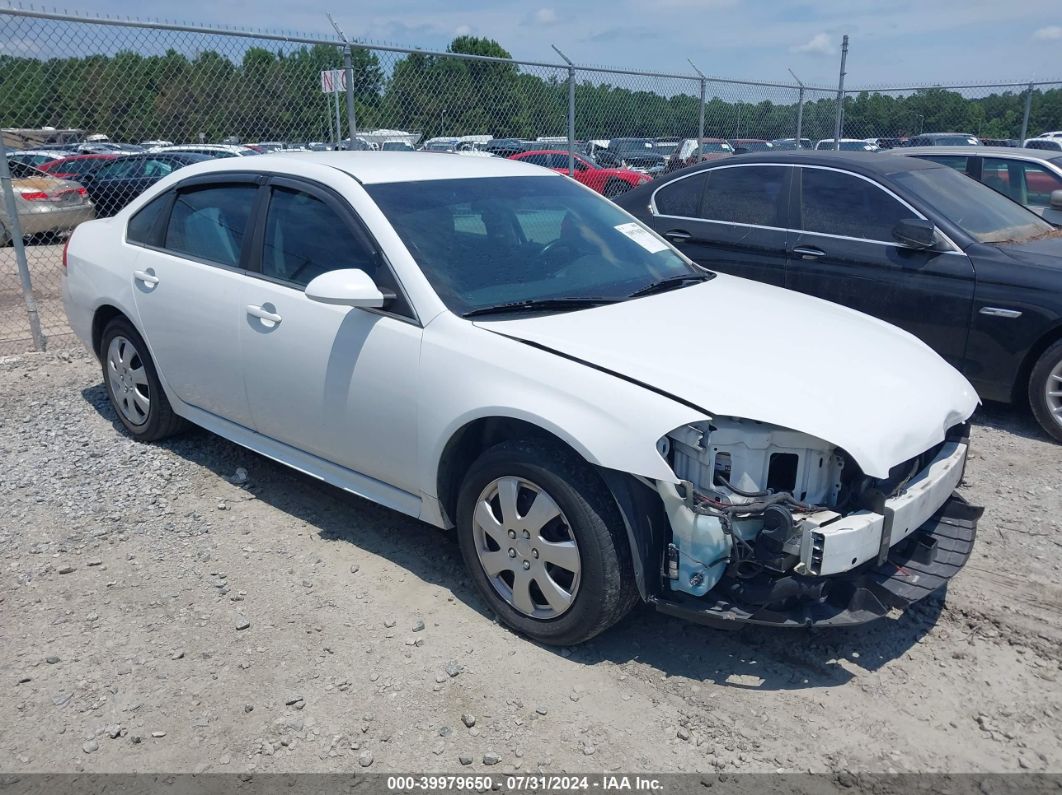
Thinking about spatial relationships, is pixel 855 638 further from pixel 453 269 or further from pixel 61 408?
pixel 61 408

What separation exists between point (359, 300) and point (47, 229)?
10253 millimetres

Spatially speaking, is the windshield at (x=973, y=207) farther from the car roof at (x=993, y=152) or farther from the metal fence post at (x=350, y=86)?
A: the metal fence post at (x=350, y=86)

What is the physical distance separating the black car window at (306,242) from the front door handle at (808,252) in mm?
3645

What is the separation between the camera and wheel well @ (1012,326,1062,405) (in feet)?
17.7

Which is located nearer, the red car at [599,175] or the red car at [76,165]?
the red car at [599,175]

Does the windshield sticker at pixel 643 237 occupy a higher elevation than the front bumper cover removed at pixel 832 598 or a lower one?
higher

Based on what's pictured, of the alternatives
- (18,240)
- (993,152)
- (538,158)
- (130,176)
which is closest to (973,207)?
(993,152)

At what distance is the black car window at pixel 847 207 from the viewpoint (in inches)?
237

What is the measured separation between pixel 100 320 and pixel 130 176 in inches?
405

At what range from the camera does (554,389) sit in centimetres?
316

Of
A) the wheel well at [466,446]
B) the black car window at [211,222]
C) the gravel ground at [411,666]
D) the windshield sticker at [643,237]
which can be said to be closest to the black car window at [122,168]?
the black car window at [211,222]

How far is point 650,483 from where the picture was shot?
3.01 m

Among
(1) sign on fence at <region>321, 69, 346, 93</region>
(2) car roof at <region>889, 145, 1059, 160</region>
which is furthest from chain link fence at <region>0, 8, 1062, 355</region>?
(2) car roof at <region>889, 145, 1059, 160</region>

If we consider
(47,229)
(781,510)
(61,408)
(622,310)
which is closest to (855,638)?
(781,510)
